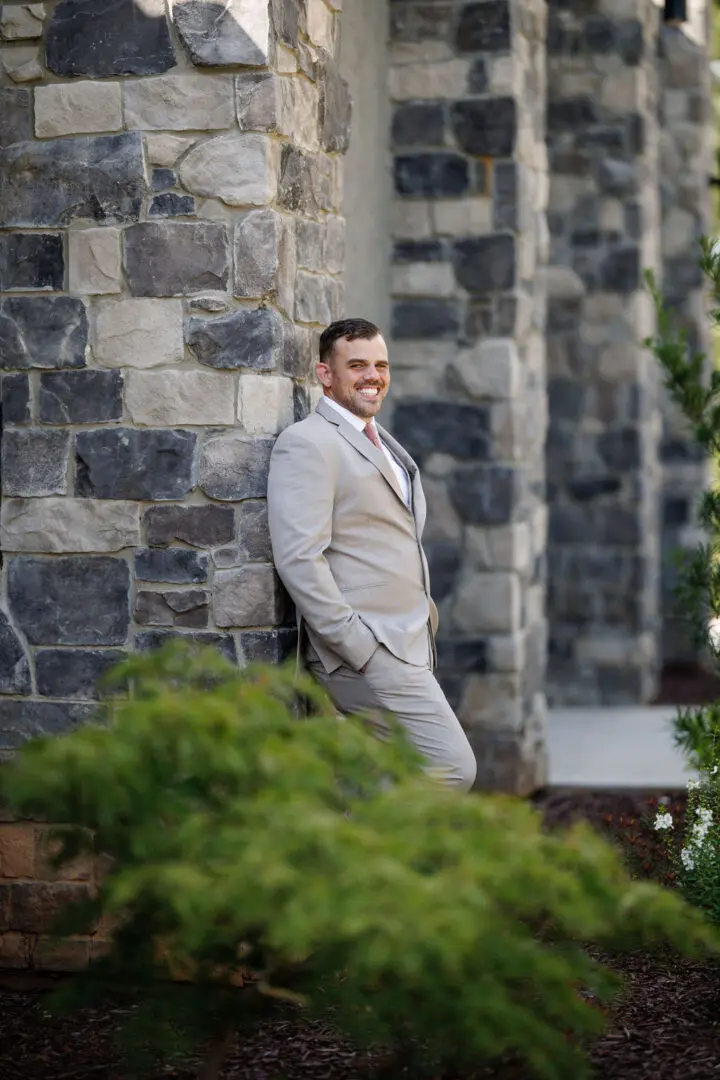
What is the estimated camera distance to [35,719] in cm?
473

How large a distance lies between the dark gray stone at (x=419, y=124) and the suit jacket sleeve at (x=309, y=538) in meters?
2.81

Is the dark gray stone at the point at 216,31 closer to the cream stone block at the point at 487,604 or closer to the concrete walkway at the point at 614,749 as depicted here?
the cream stone block at the point at 487,604

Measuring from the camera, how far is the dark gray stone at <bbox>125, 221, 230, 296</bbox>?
4547mm

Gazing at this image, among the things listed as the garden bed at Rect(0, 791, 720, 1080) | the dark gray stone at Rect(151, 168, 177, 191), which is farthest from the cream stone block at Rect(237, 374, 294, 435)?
the garden bed at Rect(0, 791, 720, 1080)

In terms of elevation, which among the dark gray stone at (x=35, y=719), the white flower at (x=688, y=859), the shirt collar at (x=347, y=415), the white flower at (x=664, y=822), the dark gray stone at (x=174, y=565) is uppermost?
the shirt collar at (x=347, y=415)

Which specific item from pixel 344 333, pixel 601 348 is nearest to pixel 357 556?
pixel 344 333

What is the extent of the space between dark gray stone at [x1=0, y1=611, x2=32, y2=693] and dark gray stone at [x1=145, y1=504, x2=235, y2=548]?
→ 0.54m

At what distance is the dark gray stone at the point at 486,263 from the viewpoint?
6.93 m

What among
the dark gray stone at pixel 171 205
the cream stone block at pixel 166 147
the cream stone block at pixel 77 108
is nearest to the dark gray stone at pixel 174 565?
the dark gray stone at pixel 171 205

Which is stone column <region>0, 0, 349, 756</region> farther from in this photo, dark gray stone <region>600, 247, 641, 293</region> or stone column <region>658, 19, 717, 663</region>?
stone column <region>658, 19, 717, 663</region>

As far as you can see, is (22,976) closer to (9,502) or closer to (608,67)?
(9,502)

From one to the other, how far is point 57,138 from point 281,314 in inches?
31.9

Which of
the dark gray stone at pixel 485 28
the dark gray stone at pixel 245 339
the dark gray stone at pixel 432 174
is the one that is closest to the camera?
the dark gray stone at pixel 245 339

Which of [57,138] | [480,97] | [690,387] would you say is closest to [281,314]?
[57,138]
